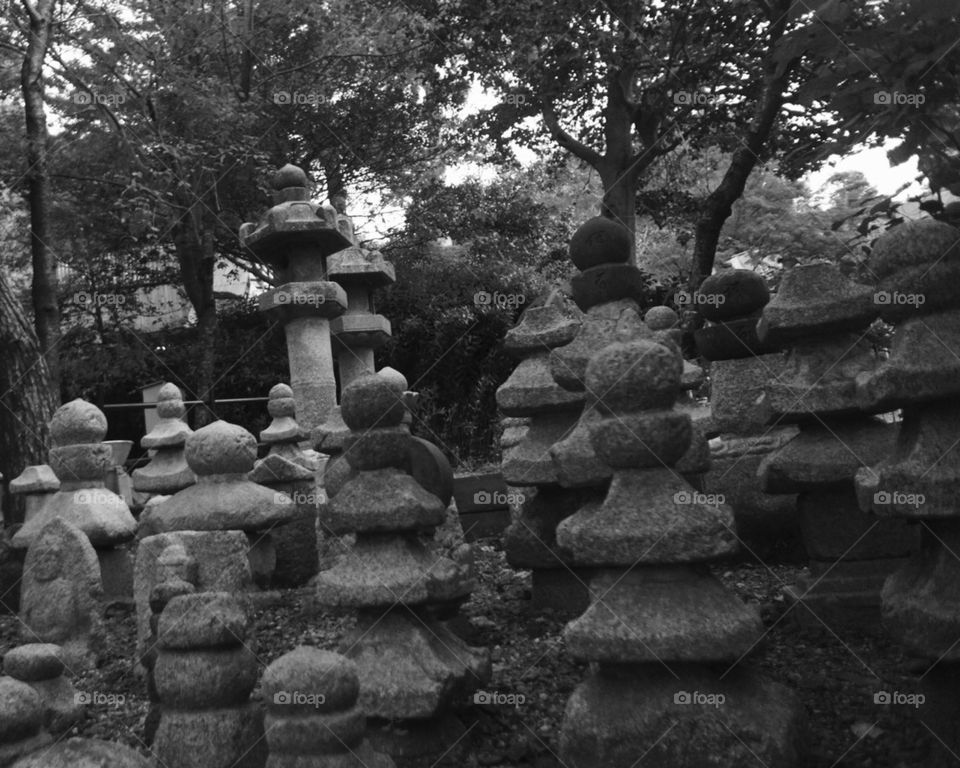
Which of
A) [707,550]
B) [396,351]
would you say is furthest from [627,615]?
[396,351]

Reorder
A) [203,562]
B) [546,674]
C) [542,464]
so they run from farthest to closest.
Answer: [542,464], [203,562], [546,674]

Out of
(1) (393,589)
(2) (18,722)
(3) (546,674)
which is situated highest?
(1) (393,589)

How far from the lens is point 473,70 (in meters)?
13.5

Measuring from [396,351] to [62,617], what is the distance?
44.4 ft

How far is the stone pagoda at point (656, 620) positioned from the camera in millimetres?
3059

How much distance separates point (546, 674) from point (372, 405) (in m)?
1.63
